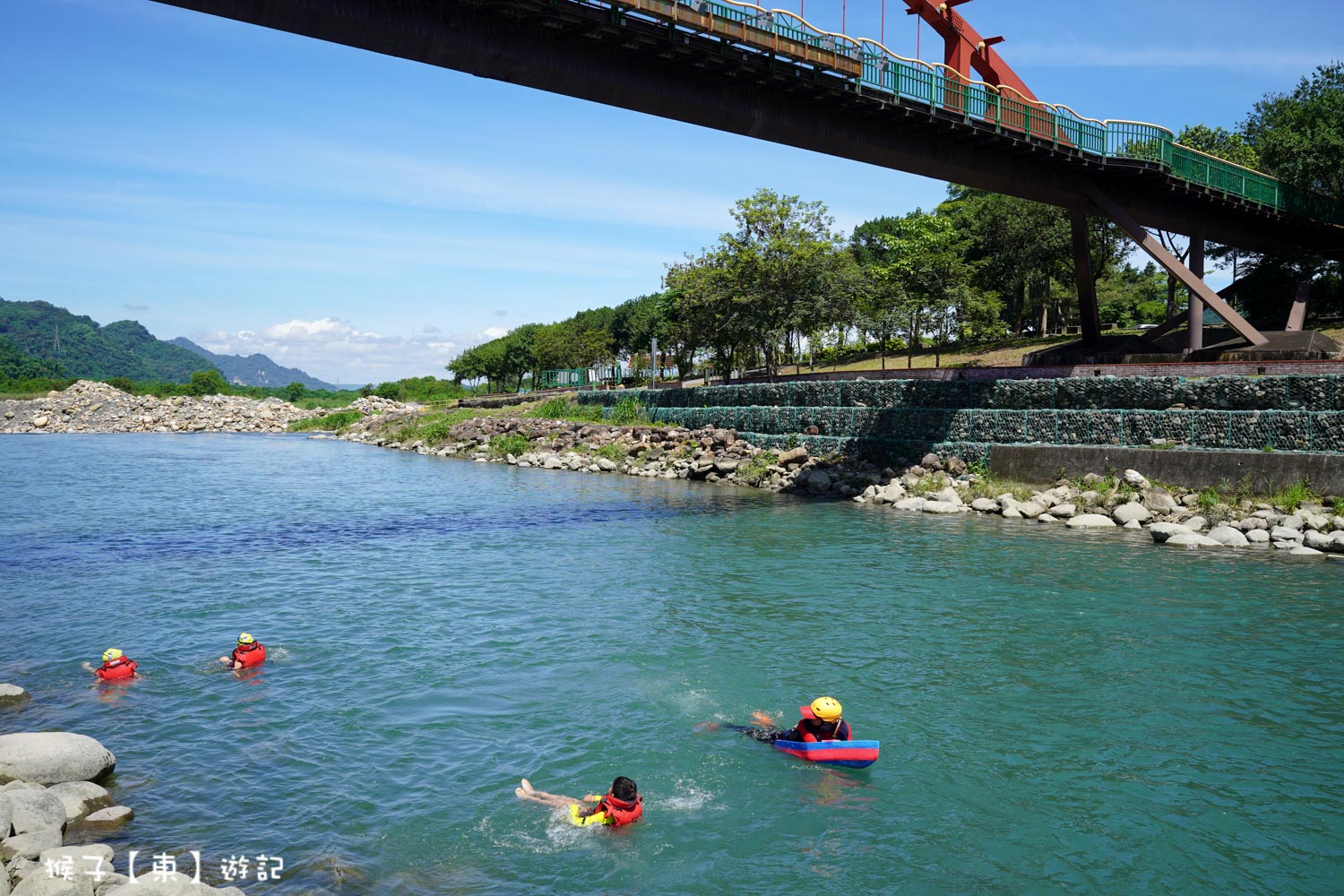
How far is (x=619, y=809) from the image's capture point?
898 cm

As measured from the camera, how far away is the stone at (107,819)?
880 centimetres

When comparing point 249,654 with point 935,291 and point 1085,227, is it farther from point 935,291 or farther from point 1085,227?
point 935,291

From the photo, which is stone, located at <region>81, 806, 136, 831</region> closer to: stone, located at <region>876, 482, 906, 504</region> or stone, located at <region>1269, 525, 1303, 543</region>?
stone, located at <region>1269, 525, 1303, 543</region>

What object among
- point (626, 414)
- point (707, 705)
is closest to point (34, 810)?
point (707, 705)

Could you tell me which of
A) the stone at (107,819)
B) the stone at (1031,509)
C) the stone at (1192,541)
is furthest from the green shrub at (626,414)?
the stone at (107,819)

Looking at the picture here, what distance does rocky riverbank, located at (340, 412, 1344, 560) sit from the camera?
23312mm

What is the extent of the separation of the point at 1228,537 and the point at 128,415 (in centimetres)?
10364

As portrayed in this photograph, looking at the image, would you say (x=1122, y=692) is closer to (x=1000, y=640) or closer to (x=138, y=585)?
(x=1000, y=640)

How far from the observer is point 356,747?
10914 millimetres

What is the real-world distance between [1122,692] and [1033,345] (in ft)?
159

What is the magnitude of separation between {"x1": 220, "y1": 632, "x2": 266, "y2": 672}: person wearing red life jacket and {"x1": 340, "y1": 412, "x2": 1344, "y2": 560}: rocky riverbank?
840 inches

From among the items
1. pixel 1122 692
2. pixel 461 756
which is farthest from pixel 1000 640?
pixel 461 756

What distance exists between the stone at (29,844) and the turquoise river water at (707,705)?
818 millimetres

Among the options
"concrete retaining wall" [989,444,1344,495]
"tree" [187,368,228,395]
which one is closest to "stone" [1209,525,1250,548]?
"concrete retaining wall" [989,444,1344,495]
